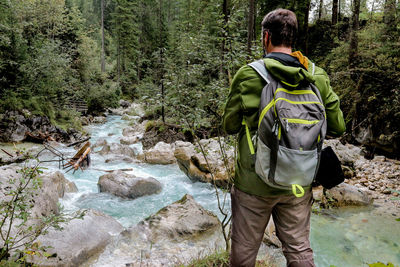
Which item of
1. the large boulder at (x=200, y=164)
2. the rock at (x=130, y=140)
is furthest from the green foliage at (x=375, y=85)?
the rock at (x=130, y=140)

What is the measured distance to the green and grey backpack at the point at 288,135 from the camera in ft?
4.49

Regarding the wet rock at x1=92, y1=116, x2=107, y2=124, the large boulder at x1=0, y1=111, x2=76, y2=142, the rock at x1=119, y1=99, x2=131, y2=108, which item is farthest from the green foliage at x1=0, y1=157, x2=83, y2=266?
the rock at x1=119, y1=99, x2=131, y2=108

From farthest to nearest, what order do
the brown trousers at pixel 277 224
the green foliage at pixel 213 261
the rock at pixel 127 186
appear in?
the rock at pixel 127 186 → the green foliage at pixel 213 261 → the brown trousers at pixel 277 224

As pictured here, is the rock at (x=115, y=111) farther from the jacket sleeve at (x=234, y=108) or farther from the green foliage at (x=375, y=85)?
the jacket sleeve at (x=234, y=108)

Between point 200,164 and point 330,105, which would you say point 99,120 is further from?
point 330,105

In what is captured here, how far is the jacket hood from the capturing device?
55.9 inches

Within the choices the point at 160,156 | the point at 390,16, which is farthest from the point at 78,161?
the point at 390,16

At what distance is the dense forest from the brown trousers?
1.27 metres

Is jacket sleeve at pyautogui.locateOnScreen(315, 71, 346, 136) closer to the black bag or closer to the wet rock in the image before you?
the black bag

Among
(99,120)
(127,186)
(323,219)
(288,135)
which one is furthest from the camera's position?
(99,120)

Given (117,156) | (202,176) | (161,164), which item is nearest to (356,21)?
(202,176)

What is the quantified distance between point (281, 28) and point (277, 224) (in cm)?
127

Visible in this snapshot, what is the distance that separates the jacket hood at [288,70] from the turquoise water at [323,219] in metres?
3.46

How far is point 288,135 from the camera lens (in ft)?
4.47
